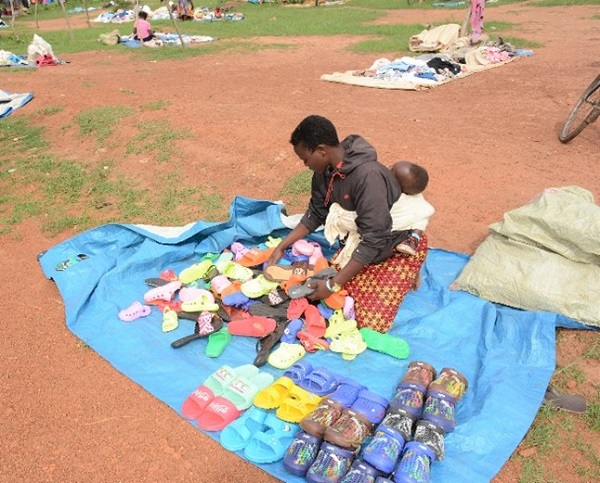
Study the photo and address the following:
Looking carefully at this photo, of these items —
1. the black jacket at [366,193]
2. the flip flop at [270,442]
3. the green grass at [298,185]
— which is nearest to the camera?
the flip flop at [270,442]

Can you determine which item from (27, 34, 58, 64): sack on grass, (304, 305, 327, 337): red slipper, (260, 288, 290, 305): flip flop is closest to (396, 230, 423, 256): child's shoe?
(304, 305, 327, 337): red slipper

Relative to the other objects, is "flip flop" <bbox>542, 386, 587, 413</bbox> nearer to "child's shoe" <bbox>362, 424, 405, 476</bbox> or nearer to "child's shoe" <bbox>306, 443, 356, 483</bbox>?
"child's shoe" <bbox>362, 424, 405, 476</bbox>

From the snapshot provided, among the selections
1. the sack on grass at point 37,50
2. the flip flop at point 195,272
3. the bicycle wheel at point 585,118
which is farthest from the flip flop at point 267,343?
the sack on grass at point 37,50

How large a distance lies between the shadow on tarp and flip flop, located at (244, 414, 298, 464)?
5 cm

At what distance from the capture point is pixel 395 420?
2.24 meters

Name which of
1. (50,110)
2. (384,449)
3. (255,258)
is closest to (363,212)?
(255,258)

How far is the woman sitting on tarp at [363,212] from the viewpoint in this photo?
280 cm

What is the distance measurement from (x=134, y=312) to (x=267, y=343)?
0.95 m

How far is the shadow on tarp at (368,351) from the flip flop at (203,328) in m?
0.05

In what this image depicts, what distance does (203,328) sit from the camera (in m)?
2.99

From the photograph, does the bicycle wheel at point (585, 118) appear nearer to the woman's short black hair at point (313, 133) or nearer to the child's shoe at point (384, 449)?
the woman's short black hair at point (313, 133)

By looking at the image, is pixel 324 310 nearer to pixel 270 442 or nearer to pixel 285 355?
pixel 285 355

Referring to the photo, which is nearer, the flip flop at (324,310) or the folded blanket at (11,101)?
the flip flop at (324,310)

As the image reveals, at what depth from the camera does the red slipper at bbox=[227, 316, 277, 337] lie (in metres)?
2.97
